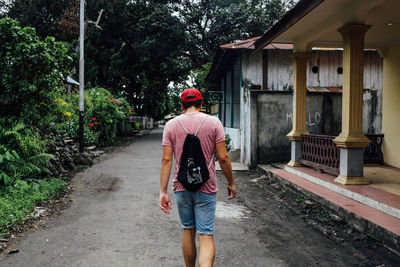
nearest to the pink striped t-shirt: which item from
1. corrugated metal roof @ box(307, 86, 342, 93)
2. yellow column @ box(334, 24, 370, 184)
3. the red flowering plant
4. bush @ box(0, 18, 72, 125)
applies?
yellow column @ box(334, 24, 370, 184)

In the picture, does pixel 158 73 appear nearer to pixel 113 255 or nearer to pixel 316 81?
pixel 316 81

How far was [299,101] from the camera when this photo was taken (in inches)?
360

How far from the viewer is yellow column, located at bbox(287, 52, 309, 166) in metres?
9.09

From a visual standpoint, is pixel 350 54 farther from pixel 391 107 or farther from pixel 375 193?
pixel 391 107

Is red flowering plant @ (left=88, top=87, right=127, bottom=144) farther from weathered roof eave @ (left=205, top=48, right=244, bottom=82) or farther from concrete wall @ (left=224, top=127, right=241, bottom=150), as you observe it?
concrete wall @ (left=224, top=127, right=241, bottom=150)

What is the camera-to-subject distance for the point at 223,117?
1744cm

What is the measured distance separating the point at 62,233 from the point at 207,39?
20.2 metres

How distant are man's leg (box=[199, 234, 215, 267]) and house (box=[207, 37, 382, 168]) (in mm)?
7954

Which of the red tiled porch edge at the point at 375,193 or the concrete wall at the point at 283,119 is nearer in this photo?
the red tiled porch edge at the point at 375,193

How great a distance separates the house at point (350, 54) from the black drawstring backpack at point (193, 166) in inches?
172

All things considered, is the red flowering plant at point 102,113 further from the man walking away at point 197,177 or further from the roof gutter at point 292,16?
the man walking away at point 197,177

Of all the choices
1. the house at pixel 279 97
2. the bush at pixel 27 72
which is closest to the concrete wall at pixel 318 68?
the house at pixel 279 97

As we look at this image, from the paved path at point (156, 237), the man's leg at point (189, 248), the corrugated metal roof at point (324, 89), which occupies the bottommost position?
the paved path at point (156, 237)

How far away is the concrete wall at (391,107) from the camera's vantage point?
344 inches
